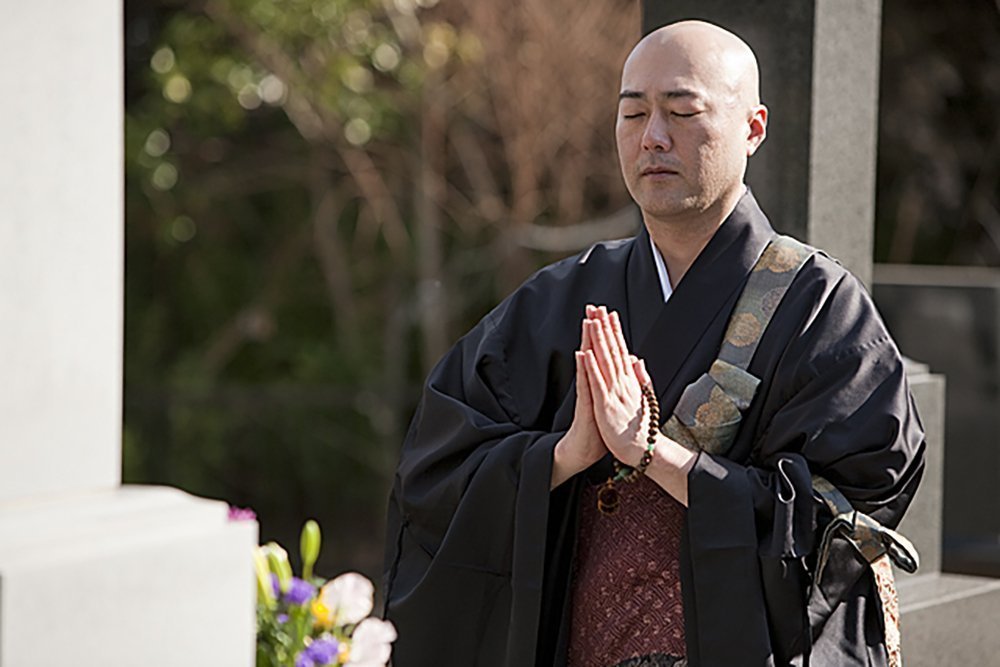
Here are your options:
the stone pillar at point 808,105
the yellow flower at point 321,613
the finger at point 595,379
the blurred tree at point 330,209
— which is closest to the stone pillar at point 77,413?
the yellow flower at point 321,613

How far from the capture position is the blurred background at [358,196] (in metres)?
9.34

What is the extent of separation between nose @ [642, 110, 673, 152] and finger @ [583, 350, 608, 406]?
0.38 m

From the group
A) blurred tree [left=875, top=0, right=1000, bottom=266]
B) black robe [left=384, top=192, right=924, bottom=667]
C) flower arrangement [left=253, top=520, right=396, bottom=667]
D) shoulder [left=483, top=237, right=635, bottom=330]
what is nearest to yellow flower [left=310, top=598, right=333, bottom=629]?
flower arrangement [left=253, top=520, right=396, bottom=667]

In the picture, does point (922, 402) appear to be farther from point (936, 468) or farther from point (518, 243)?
point (518, 243)

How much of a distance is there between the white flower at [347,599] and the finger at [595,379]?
0.51 meters

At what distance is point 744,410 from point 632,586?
0.36 m

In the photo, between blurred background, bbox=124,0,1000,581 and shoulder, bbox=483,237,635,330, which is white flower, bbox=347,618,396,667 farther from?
blurred background, bbox=124,0,1000,581

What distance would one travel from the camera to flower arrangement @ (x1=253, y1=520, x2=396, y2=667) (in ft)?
7.72

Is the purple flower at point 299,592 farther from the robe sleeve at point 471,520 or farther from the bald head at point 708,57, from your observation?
the bald head at point 708,57

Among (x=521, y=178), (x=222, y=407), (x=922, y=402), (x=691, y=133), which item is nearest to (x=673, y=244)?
(x=691, y=133)

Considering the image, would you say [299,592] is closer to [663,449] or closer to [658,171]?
[663,449]

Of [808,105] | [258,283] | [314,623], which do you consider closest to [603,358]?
[314,623]

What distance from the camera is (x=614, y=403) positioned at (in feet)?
9.08

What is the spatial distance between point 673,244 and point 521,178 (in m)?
6.44
